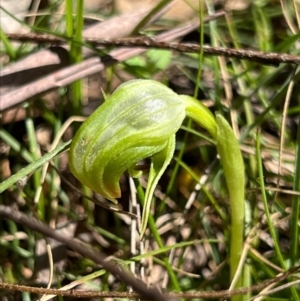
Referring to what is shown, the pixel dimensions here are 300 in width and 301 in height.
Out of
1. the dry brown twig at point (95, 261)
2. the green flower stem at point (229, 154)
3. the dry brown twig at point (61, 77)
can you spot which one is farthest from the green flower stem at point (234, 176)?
the dry brown twig at point (61, 77)

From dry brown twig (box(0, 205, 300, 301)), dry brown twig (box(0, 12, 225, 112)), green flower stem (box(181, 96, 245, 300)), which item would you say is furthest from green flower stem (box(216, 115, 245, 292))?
dry brown twig (box(0, 12, 225, 112))

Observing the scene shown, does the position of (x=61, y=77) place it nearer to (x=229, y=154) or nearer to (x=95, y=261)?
(x=229, y=154)

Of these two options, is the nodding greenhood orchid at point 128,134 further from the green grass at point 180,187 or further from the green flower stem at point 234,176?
Result: the green grass at point 180,187

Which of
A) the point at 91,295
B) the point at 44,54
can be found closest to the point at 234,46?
the point at 44,54

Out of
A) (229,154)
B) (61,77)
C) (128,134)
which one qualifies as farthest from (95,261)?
(61,77)

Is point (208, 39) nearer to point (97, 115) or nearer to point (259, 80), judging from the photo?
point (259, 80)
